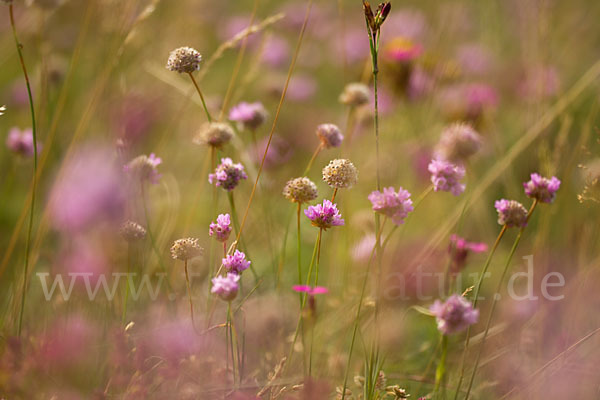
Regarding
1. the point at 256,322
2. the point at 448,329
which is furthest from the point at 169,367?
the point at 448,329

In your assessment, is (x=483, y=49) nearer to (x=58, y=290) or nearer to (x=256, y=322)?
(x=256, y=322)

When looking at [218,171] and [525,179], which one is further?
[525,179]

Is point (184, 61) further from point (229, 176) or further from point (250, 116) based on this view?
point (250, 116)

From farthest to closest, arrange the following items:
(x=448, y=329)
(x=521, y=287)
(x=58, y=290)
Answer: (x=521, y=287) < (x=58, y=290) < (x=448, y=329)

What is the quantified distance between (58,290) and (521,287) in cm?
101

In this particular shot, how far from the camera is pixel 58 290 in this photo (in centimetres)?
98

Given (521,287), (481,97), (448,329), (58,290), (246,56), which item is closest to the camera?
(448,329)

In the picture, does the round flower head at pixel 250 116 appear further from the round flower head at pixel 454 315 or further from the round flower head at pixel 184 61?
the round flower head at pixel 454 315

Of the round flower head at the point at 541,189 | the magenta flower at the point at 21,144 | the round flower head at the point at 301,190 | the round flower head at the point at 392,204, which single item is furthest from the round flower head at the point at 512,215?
the magenta flower at the point at 21,144

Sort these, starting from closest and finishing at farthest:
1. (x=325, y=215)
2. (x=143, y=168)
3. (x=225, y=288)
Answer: (x=225, y=288) < (x=325, y=215) < (x=143, y=168)

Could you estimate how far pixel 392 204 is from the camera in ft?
2.40

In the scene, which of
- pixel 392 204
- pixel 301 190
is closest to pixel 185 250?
pixel 301 190

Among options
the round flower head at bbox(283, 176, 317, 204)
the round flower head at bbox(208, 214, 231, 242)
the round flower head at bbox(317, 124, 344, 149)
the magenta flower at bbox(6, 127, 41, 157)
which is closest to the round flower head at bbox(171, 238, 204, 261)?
the round flower head at bbox(208, 214, 231, 242)

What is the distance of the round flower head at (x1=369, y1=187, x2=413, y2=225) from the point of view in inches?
28.8
